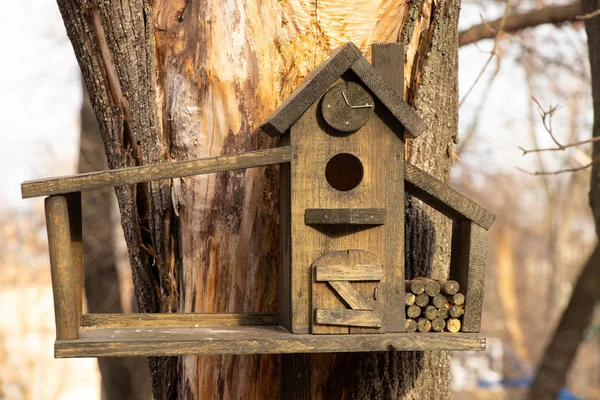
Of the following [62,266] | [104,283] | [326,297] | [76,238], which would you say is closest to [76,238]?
[76,238]

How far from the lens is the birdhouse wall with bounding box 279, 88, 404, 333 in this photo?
217 centimetres

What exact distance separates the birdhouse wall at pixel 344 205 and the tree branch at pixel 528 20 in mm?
2759

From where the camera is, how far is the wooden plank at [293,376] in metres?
2.47

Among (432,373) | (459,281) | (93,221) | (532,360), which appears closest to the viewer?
(459,281)

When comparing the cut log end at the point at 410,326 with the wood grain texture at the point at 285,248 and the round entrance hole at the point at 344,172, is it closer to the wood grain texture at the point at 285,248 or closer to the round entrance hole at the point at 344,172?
the wood grain texture at the point at 285,248

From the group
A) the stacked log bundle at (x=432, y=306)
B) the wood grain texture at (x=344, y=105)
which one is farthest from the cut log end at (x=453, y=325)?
the wood grain texture at (x=344, y=105)

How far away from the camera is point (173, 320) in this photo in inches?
92.3

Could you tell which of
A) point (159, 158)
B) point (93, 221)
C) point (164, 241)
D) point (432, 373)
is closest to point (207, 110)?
point (159, 158)

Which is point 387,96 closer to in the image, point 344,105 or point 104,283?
point 344,105

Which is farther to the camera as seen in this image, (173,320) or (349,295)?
(173,320)

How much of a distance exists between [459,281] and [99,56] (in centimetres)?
161

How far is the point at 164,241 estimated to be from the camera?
8.66 ft

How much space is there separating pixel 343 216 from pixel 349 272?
17 cm

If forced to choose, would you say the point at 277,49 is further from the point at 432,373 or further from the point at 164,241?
the point at 432,373
